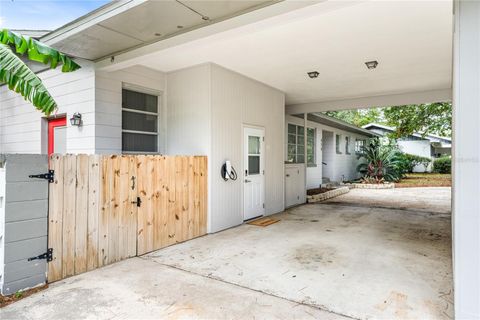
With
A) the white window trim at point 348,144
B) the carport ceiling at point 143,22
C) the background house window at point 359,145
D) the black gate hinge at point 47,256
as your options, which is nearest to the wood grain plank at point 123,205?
the black gate hinge at point 47,256

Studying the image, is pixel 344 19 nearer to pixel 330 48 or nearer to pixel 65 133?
pixel 330 48

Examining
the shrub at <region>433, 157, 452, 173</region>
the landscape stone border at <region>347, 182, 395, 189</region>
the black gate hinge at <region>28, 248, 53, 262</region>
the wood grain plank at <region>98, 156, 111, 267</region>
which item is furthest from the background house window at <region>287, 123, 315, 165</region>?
the shrub at <region>433, 157, 452, 173</region>

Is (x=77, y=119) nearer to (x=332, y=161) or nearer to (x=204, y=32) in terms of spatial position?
(x=204, y=32)

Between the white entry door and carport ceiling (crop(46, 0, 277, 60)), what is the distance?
122 inches

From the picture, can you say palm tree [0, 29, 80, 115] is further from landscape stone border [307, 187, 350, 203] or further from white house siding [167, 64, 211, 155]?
landscape stone border [307, 187, 350, 203]

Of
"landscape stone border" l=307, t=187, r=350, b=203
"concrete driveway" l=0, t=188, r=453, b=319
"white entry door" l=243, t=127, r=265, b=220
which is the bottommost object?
"concrete driveway" l=0, t=188, r=453, b=319

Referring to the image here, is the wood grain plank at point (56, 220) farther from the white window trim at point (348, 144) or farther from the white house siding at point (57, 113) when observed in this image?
the white window trim at point (348, 144)

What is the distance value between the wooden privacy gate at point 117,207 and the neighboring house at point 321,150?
14.0 ft

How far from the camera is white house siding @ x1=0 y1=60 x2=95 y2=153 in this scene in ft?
17.2

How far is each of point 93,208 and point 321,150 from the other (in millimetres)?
11645

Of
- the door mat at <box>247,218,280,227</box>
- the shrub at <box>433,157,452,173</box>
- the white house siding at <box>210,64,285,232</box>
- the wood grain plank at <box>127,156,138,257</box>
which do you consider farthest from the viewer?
the shrub at <box>433,157,452,173</box>

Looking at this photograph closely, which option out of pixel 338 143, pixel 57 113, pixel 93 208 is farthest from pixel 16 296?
pixel 338 143

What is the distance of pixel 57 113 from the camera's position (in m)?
5.88

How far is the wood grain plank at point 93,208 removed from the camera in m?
3.83
